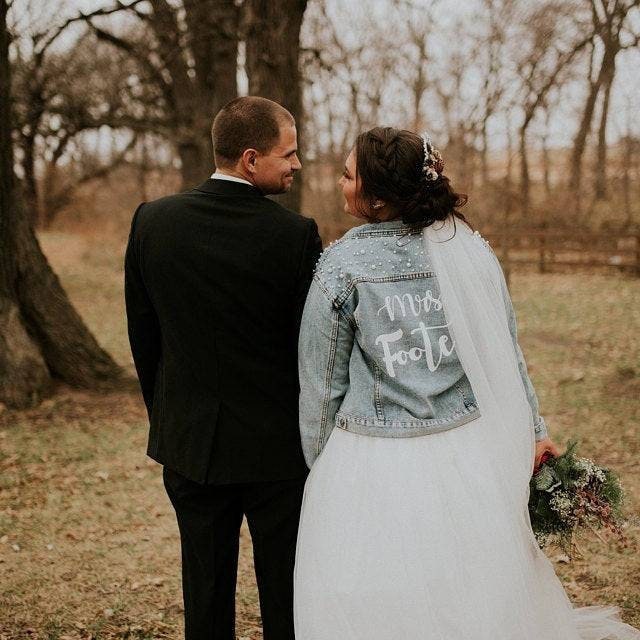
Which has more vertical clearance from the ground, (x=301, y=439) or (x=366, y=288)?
(x=366, y=288)

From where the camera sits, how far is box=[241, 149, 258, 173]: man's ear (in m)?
2.47

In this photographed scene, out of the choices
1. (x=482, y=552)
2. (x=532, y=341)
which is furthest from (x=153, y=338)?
(x=532, y=341)

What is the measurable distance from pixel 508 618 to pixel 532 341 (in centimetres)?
886

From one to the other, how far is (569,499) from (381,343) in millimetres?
936

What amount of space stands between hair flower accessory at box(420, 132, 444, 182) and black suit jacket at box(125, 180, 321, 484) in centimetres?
41

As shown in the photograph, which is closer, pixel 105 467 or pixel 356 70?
pixel 105 467

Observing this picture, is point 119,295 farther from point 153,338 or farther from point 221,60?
point 153,338

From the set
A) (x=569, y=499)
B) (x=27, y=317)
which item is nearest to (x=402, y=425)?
(x=569, y=499)

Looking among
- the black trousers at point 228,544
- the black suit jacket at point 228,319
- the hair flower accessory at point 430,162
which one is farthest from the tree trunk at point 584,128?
the black trousers at point 228,544

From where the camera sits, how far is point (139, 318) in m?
2.73

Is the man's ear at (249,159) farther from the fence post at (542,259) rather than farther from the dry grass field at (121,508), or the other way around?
the fence post at (542,259)

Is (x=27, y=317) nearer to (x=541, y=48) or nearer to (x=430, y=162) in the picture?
(x=430, y=162)

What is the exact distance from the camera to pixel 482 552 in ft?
7.64

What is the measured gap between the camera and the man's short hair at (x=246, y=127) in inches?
96.2
